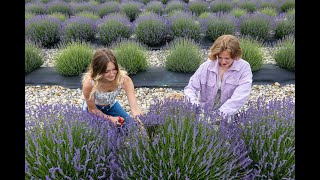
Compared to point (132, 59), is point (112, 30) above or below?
above

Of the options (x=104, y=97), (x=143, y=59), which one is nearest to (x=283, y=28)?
(x=143, y=59)

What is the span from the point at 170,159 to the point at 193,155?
17 centimetres

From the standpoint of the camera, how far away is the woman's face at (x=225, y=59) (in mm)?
2859

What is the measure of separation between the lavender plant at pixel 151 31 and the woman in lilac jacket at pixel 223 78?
4354 mm

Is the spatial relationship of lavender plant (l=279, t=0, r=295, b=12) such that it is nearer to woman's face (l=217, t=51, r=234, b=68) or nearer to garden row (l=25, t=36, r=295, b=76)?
garden row (l=25, t=36, r=295, b=76)

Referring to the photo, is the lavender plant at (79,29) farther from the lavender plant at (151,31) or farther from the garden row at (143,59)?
the garden row at (143,59)

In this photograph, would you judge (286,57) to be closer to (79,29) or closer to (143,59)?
(143,59)

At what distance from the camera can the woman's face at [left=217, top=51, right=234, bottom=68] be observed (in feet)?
9.38

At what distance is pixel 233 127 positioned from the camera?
7.26ft

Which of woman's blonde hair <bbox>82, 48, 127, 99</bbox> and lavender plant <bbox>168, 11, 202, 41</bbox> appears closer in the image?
woman's blonde hair <bbox>82, 48, 127, 99</bbox>

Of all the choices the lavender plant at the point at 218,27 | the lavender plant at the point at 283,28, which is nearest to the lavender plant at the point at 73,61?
the lavender plant at the point at 218,27

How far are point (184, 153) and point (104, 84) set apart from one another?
4.81 feet

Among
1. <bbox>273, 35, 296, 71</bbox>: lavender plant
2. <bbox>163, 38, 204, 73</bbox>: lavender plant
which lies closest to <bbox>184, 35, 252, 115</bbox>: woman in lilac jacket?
<bbox>163, 38, 204, 73</bbox>: lavender plant

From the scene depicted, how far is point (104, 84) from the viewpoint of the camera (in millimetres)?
3051
